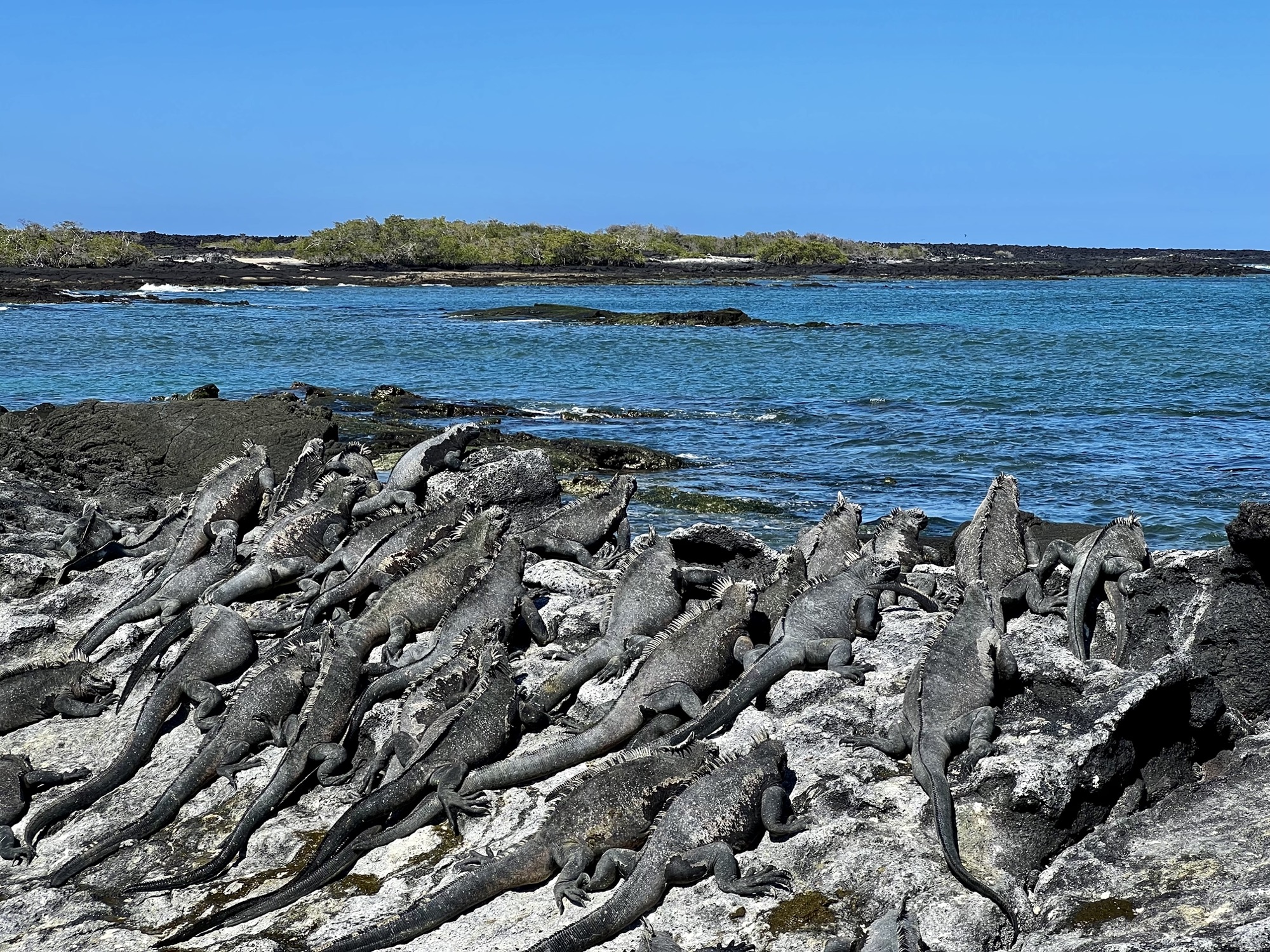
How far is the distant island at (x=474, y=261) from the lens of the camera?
7151 cm

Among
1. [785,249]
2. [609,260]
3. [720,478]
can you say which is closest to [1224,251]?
[785,249]

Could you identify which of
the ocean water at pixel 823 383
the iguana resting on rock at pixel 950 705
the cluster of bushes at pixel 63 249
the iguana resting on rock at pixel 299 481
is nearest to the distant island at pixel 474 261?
the cluster of bushes at pixel 63 249

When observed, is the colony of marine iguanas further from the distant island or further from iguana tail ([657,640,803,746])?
the distant island

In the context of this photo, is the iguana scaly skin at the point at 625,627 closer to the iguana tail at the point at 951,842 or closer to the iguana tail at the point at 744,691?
the iguana tail at the point at 744,691

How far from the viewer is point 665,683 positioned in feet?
18.7

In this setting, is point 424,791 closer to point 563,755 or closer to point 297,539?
point 563,755

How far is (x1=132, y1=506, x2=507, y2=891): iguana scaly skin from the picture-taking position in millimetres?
5340

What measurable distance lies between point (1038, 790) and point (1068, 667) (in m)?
1.16

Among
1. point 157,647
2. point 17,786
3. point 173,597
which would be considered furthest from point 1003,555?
point 17,786

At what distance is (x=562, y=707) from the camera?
20.0 ft

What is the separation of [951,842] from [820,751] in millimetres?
960

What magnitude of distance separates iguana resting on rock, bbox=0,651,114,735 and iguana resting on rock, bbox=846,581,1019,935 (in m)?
4.16

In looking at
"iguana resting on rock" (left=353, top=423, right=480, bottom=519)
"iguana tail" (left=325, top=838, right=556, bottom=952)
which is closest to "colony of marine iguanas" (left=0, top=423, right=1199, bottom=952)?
"iguana tail" (left=325, top=838, right=556, bottom=952)

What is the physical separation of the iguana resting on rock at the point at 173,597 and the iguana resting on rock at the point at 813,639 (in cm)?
368
